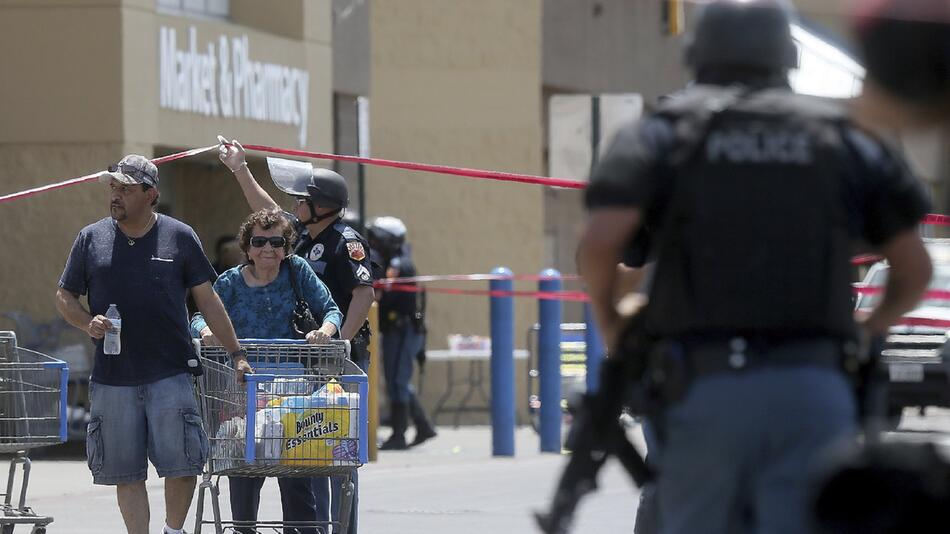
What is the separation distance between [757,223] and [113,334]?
14.8 feet

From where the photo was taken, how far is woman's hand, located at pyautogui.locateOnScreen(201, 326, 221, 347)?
8648 mm

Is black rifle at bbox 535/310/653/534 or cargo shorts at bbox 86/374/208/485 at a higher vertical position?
black rifle at bbox 535/310/653/534

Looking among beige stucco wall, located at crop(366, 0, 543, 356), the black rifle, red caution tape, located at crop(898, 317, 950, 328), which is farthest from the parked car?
the black rifle

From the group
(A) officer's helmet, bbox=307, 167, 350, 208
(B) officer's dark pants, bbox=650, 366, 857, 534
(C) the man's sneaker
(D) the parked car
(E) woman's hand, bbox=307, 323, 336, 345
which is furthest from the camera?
(D) the parked car

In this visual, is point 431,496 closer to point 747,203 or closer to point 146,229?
point 146,229

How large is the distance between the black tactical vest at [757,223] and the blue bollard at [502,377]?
11.0 m

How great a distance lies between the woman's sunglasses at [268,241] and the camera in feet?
28.7

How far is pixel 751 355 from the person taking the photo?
453 cm

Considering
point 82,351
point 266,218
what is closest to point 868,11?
point 266,218

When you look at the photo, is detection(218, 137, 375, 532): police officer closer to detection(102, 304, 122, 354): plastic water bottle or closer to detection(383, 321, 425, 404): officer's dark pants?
detection(102, 304, 122, 354): plastic water bottle

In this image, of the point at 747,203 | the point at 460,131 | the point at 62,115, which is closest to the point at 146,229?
the point at 747,203

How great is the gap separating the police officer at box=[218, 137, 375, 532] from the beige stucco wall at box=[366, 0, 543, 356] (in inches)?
509

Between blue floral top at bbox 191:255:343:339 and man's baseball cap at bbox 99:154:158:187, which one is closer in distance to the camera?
man's baseball cap at bbox 99:154:158:187

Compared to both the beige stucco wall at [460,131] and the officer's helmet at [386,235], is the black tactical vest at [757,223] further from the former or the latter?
the beige stucco wall at [460,131]
